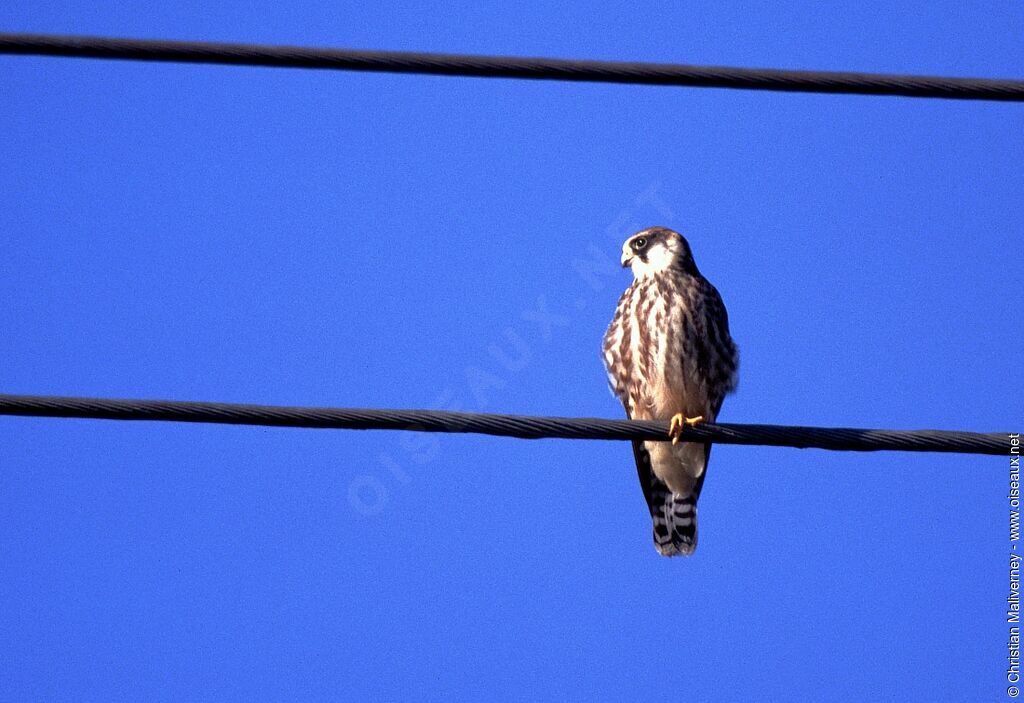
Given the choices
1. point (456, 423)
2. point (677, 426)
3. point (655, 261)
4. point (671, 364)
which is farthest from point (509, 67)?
point (655, 261)

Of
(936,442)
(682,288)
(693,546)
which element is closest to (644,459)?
(693,546)

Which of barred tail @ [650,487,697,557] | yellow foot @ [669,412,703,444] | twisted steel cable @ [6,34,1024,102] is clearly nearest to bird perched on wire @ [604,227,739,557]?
barred tail @ [650,487,697,557]

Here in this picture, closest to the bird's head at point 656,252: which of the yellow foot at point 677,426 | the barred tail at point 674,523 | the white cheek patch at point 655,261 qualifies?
the white cheek patch at point 655,261


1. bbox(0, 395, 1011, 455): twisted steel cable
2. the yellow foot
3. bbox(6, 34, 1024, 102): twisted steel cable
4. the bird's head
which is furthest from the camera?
the bird's head

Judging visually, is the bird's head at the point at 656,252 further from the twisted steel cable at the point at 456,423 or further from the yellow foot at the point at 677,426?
the twisted steel cable at the point at 456,423

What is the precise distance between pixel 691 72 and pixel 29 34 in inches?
86.7

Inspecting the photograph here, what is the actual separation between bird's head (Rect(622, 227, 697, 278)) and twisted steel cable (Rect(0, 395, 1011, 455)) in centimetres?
296

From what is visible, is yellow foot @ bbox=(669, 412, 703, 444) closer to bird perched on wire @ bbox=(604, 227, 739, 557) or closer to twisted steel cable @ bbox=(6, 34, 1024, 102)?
twisted steel cable @ bbox=(6, 34, 1024, 102)

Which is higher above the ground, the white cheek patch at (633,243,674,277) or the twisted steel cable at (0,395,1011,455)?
the white cheek patch at (633,243,674,277)

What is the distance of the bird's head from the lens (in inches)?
297

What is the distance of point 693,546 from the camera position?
7.59m

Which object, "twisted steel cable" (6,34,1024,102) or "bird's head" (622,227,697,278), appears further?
"bird's head" (622,227,697,278)

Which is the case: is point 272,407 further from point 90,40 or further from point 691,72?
point 691,72

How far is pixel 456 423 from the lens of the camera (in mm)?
4277
